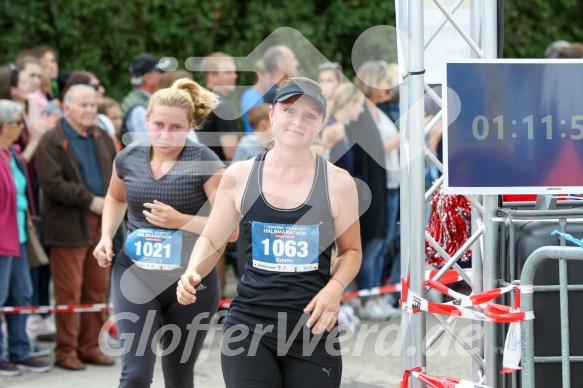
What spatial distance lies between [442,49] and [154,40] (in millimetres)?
7127

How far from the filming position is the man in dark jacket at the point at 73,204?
701cm

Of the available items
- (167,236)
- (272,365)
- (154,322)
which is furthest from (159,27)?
(272,365)

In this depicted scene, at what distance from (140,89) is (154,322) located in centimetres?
381

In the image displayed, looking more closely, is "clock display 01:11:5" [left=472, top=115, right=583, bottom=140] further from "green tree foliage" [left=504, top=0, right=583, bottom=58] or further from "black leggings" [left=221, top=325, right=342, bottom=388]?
"green tree foliage" [left=504, top=0, right=583, bottom=58]

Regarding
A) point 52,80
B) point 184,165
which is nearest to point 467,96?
point 184,165

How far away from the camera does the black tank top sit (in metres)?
4.09

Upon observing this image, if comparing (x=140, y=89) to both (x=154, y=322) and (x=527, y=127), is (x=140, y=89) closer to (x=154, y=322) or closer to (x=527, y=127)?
(x=154, y=322)

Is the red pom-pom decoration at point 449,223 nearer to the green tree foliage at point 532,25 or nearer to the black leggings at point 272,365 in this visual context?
the black leggings at point 272,365

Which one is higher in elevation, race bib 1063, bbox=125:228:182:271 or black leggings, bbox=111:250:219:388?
race bib 1063, bbox=125:228:182:271

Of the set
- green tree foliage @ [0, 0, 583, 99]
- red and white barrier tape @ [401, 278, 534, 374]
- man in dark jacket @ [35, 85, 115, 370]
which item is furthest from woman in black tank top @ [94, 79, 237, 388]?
green tree foliage @ [0, 0, 583, 99]

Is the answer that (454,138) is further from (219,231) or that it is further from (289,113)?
(219,231)

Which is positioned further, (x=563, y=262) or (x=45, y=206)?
(x=45, y=206)

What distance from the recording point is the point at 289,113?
412cm

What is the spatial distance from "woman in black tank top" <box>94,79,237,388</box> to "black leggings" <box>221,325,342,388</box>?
2.92 feet
